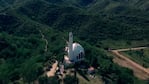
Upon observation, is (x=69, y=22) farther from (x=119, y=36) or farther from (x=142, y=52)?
(x=142, y=52)

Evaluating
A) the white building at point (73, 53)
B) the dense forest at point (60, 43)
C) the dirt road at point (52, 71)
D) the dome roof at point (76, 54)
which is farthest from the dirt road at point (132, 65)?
the dirt road at point (52, 71)

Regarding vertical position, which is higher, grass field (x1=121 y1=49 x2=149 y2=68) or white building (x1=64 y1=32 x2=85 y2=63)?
white building (x1=64 y1=32 x2=85 y2=63)

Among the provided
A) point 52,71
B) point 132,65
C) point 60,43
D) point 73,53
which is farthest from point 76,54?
point 132,65

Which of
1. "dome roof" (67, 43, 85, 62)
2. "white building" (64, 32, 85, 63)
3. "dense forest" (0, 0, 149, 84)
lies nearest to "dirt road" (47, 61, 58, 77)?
"dense forest" (0, 0, 149, 84)

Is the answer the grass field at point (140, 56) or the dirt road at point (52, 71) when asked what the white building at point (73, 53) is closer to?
the dirt road at point (52, 71)

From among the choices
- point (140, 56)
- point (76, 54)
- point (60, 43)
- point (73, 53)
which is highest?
point (60, 43)

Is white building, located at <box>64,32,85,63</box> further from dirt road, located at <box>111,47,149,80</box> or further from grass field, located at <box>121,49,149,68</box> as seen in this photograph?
grass field, located at <box>121,49,149,68</box>

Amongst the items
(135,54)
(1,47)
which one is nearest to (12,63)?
(1,47)

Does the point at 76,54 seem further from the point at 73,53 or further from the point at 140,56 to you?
the point at 140,56

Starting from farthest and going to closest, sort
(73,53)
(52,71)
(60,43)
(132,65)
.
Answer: (60,43) → (132,65) → (73,53) → (52,71)
